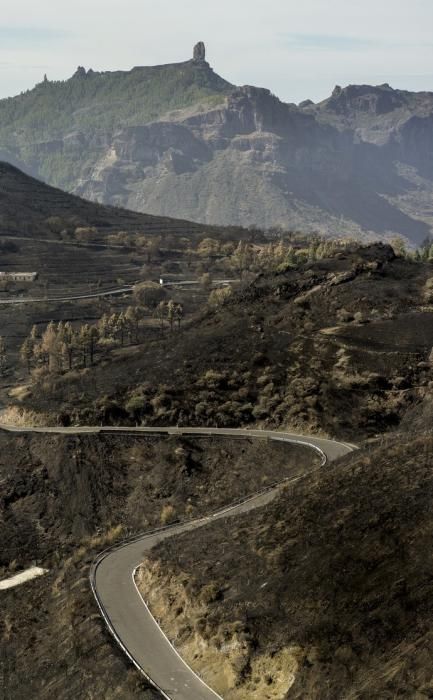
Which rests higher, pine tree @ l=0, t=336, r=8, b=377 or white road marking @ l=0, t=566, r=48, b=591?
white road marking @ l=0, t=566, r=48, b=591

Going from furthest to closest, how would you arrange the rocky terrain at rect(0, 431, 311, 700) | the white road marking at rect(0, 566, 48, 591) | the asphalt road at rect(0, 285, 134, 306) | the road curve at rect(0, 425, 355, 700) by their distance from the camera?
the asphalt road at rect(0, 285, 134, 306)
the white road marking at rect(0, 566, 48, 591)
the rocky terrain at rect(0, 431, 311, 700)
the road curve at rect(0, 425, 355, 700)

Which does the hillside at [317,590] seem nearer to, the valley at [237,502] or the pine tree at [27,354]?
the valley at [237,502]

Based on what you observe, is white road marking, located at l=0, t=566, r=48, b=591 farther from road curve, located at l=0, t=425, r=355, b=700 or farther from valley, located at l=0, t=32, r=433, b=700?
road curve, located at l=0, t=425, r=355, b=700

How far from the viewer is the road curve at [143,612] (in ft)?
113

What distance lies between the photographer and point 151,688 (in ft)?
111

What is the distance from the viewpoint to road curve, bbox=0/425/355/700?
34469 mm

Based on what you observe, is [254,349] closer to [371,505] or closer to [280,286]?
[280,286]

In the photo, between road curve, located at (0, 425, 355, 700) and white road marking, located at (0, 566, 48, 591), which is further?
white road marking, located at (0, 566, 48, 591)

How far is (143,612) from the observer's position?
133ft

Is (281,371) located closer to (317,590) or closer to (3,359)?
(317,590)

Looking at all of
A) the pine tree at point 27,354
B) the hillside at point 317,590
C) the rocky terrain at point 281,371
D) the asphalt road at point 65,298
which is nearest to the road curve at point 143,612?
the hillside at point 317,590

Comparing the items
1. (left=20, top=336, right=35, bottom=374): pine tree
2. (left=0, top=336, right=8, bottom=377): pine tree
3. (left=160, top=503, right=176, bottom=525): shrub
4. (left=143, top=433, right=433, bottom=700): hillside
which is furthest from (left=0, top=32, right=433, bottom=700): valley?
(left=0, top=336, right=8, bottom=377): pine tree

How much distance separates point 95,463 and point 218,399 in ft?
38.9

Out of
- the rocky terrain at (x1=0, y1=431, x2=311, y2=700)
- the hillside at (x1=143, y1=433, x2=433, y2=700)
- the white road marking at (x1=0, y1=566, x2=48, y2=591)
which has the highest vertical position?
the hillside at (x1=143, y1=433, x2=433, y2=700)
